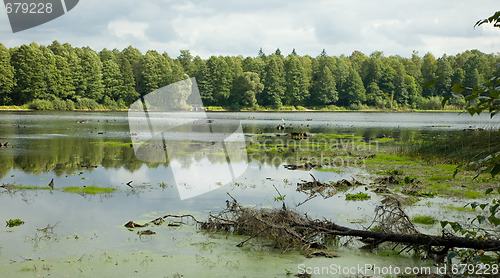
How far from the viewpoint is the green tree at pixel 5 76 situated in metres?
75.3

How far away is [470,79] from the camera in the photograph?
4700 inches

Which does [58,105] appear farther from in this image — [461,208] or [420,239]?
[420,239]

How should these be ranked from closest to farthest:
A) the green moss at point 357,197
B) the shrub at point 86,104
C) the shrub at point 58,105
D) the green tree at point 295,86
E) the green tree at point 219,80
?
the green moss at point 357,197, the shrub at point 58,105, the shrub at point 86,104, the green tree at point 219,80, the green tree at point 295,86

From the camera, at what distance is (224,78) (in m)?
105

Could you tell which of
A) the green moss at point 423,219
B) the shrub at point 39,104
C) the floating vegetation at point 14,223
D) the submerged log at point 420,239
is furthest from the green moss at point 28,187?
the shrub at point 39,104

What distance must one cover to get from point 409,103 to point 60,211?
411 feet

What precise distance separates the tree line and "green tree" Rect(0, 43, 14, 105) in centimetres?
17

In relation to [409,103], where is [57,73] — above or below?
above

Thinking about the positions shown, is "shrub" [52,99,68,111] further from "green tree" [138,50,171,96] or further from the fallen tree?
the fallen tree

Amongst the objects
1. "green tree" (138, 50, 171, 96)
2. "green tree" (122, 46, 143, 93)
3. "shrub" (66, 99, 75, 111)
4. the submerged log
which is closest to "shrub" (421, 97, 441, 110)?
"green tree" (138, 50, 171, 96)

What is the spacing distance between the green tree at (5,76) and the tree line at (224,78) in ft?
0.55

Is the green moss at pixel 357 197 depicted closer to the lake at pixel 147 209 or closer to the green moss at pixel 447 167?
the lake at pixel 147 209

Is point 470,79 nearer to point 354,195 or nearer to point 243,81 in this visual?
point 243,81

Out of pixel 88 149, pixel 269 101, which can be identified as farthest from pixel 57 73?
pixel 88 149
